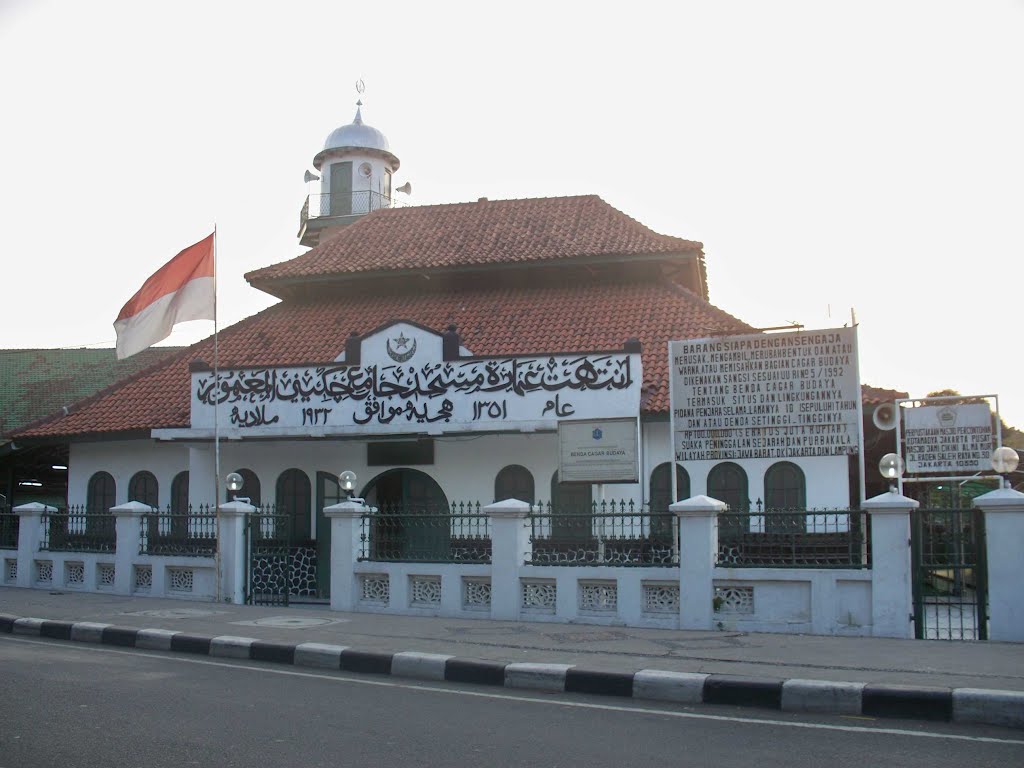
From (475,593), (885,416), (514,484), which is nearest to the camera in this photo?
(475,593)

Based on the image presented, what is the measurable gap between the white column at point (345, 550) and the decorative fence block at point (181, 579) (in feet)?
8.33

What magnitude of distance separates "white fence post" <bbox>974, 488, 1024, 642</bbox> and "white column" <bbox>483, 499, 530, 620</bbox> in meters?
5.22

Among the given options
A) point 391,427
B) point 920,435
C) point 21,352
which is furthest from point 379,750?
point 21,352

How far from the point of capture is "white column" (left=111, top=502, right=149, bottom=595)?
16844 millimetres

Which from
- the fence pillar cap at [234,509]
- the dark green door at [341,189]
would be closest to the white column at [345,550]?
the fence pillar cap at [234,509]

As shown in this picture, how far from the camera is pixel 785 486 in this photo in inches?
741

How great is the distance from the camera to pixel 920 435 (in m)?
18.4

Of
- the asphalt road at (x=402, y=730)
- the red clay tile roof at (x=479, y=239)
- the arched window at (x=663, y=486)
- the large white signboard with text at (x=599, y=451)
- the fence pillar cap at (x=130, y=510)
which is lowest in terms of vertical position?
the asphalt road at (x=402, y=730)

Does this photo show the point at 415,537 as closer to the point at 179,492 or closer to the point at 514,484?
the point at 514,484

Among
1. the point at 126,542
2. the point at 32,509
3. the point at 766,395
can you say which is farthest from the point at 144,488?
the point at 766,395

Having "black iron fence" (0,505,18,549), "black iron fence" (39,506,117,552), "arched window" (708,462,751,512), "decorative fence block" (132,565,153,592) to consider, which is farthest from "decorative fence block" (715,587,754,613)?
"black iron fence" (0,505,18,549)

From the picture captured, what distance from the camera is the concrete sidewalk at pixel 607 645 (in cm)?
889

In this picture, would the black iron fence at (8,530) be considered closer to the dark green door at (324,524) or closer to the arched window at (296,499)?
the arched window at (296,499)

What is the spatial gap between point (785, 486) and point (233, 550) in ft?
29.6
